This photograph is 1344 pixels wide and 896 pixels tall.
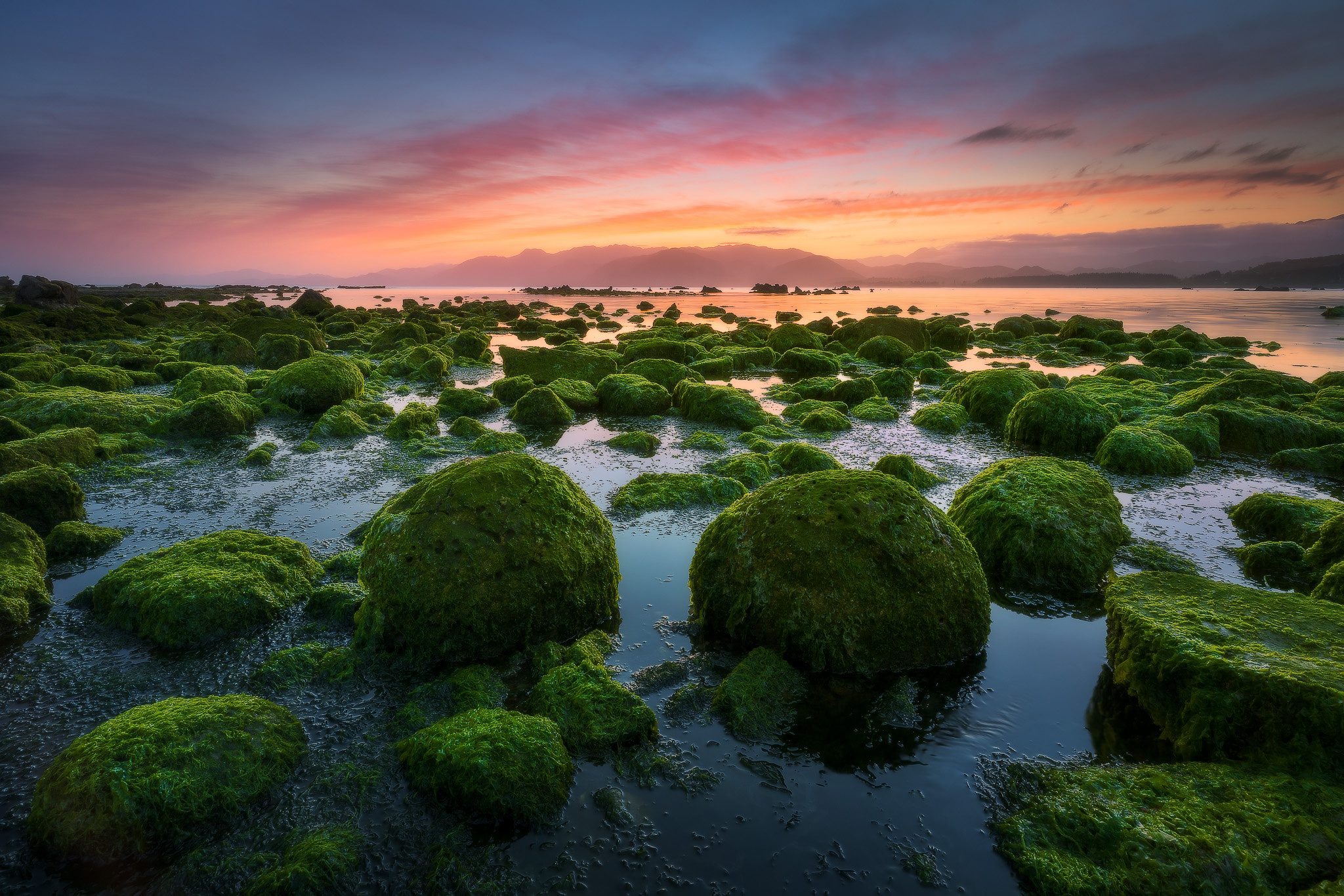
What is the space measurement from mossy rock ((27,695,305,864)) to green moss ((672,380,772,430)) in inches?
532

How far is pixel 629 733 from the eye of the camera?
5113mm

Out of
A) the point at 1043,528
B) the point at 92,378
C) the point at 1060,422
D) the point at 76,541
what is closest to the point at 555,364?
the point at 92,378

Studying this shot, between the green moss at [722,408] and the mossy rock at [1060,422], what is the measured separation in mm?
6491

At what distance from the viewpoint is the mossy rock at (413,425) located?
1503cm

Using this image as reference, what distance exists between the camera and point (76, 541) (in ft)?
27.3

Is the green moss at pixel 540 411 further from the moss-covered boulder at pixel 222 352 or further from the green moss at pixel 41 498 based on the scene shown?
the moss-covered boulder at pixel 222 352

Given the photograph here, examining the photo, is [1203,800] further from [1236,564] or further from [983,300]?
[983,300]

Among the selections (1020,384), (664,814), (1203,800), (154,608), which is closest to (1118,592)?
(1203,800)

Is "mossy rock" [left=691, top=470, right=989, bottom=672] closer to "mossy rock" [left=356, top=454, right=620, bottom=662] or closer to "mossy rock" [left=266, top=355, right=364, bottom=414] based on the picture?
"mossy rock" [left=356, top=454, right=620, bottom=662]

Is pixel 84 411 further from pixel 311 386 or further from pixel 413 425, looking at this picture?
pixel 413 425

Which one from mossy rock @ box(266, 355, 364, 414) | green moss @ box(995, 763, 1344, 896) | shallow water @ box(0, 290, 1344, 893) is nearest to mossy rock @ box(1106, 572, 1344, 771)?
green moss @ box(995, 763, 1344, 896)

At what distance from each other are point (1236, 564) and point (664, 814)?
9.00 meters

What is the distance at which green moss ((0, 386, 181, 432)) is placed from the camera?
14398 millimetres

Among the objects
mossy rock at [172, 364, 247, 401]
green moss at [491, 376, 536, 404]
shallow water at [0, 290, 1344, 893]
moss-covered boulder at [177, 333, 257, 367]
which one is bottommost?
shallow water at [0, 290, 1344, 893]
